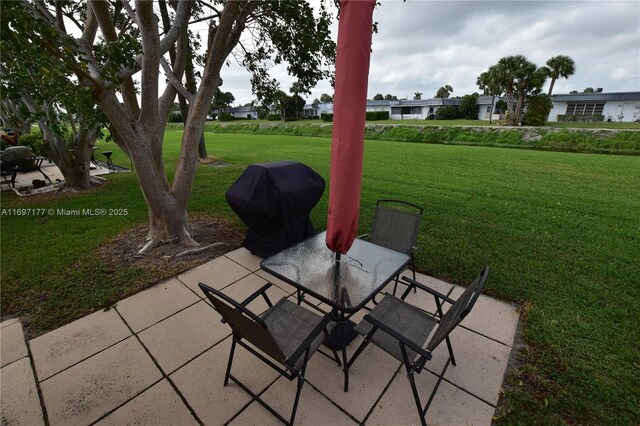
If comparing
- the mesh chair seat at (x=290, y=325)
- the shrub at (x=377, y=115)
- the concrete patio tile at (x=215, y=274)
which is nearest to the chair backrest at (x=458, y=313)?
the mesh chair seat at (x=290, y=325)

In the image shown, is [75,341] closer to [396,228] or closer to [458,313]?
[458,313]

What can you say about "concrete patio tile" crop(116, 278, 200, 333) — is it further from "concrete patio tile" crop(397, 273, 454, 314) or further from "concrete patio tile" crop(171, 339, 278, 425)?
"concrete patio tile" crop(397, 273, 454, 314)

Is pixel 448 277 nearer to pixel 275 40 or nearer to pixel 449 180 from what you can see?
pixel 275 40

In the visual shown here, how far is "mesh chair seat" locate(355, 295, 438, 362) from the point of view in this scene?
231 centimetres

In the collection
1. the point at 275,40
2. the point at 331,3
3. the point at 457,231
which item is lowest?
the point at 457,231

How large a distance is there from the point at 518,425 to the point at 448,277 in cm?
204

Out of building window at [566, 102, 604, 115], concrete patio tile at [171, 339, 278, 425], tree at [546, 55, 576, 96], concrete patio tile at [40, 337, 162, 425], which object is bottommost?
concrete patio tile at [40, 337, 162, 425]

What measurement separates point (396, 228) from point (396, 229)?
0.04ft

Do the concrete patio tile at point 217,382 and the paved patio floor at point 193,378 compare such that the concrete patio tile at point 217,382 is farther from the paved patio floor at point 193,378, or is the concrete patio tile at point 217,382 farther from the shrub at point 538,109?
the shrub at point 538,109

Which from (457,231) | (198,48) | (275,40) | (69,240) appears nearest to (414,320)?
(457,231)

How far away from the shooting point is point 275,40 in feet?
18.6

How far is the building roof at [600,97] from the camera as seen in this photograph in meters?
38.0


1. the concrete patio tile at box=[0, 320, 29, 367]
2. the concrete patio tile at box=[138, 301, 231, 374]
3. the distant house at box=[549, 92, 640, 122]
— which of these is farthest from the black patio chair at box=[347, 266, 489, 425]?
the distant house at box=[549, 92, 640, 122]

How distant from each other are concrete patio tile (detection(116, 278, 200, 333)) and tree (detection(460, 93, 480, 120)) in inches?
2160
